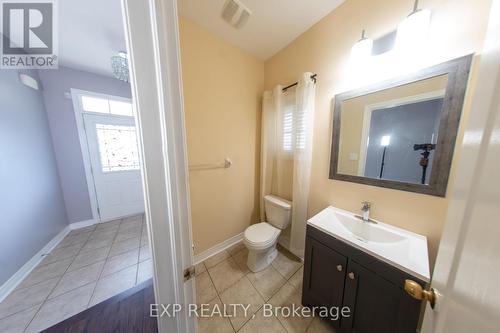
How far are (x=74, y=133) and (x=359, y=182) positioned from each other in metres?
3.83

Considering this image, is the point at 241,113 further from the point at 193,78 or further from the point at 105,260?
the point at 105,260

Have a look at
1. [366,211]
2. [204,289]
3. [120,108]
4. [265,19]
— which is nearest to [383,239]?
[366,211]

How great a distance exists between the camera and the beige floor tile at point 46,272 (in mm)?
1476

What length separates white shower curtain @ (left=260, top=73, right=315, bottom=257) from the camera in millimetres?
1517

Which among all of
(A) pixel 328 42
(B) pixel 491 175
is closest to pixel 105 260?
(B) pixel 491 175

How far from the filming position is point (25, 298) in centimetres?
131

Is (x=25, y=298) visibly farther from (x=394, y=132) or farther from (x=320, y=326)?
(x=394, y=132)

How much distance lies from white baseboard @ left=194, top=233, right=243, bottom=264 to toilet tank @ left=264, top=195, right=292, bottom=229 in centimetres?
52

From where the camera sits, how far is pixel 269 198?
1.91 meters

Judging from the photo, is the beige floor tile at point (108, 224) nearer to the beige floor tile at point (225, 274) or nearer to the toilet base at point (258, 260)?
the beige floor tile at point (225, 274)

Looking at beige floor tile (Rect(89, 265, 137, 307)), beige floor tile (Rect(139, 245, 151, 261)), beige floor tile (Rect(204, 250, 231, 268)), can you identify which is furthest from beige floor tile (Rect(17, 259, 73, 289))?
beige floor tile (Rect(204, 250, 231, 268))

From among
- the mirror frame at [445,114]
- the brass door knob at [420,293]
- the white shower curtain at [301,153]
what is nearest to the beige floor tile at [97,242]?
the white shower curtain at [301,153]

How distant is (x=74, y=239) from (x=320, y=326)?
10.5 feet

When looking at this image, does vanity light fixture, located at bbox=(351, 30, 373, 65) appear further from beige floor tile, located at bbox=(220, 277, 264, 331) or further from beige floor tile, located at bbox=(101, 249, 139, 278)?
beige floor tile, located at bbox=(101, 249, 139, 278)
